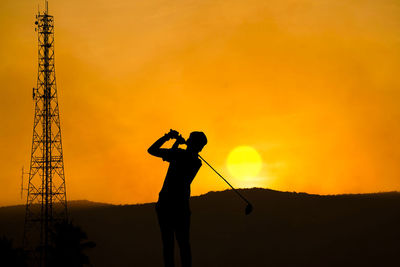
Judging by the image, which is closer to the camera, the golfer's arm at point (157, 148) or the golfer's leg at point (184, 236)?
the golfer's arm at point (157, 148)

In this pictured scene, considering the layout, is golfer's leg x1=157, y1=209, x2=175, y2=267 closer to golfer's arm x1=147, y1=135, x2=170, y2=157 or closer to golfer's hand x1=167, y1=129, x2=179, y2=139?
golfer's arm x1=147, y1=135, x2=170, y2=157

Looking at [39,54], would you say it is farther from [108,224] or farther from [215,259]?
[108,224]

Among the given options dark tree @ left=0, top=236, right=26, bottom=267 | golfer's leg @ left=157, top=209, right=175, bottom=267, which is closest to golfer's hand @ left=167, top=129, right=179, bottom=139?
golfer's leg @ left=157, top=209, right=175, bottom=267

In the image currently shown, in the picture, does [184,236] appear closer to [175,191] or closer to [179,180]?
[175,191]

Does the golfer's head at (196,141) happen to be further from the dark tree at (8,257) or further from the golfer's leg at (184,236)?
the dark tree at (8,257)

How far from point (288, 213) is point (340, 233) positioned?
19.4 metres

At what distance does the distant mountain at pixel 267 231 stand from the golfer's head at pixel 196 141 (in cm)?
9215

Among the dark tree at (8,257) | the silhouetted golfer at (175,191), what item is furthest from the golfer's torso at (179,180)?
the dark tree at (8,257)

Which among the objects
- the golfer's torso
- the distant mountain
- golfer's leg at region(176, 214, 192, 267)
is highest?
the distant mountain

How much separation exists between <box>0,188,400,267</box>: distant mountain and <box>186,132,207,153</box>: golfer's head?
92.2 metres

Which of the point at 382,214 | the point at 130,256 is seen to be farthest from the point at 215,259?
the point at 382,214

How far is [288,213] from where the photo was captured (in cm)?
13525

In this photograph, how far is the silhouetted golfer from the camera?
32.5 ft

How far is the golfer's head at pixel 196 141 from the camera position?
10250 millimetres
